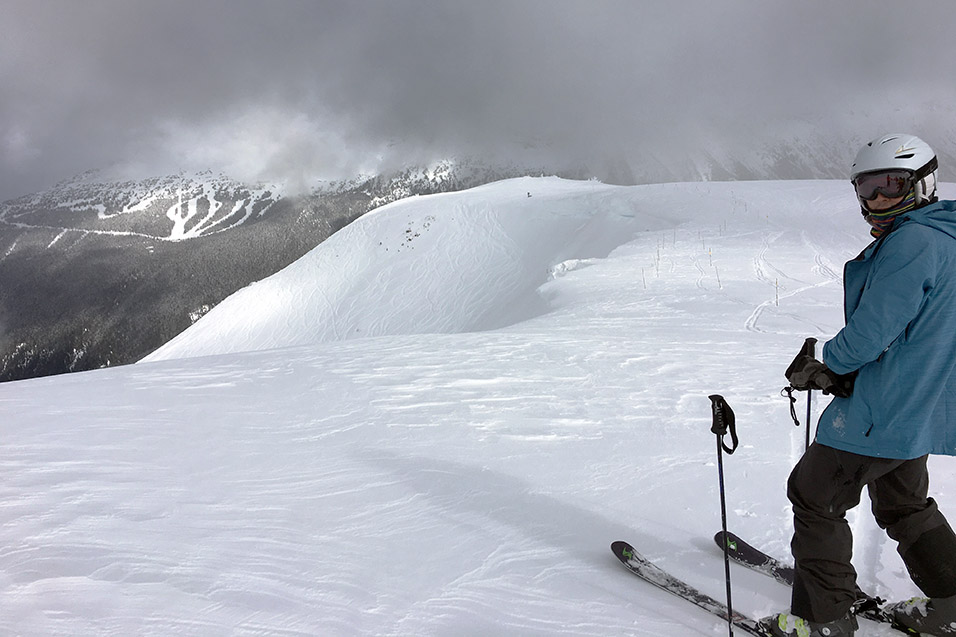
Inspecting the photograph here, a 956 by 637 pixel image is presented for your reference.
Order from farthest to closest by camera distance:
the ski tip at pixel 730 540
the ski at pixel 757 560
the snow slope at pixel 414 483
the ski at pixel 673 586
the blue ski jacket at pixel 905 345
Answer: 1. the ski tip at pixel 730 540
2. the ski at pixel 757 560
3. the snow slope at pixel 414 483
4. the ski at pixel 673 586
5. the blue ski jacket at pixel 905 345

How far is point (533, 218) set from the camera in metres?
29.1

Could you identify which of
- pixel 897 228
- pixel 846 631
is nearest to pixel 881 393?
pixel 897 228

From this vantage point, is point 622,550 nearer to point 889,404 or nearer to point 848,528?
point 848,528

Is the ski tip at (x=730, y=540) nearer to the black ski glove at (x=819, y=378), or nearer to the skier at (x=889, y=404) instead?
the skier at (x=889, y=404)

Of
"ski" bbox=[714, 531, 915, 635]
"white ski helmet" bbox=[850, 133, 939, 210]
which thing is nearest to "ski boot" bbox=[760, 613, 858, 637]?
"ski" bbox=[714, 531, 915, 635]

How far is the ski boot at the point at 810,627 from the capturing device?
232cm

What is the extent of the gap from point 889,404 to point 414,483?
3224 millimetres

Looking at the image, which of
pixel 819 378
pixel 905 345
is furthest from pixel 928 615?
pixel 905 345

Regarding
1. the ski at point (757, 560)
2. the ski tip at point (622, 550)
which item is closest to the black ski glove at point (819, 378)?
the ski at point (757, 560)

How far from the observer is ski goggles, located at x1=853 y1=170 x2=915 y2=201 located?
224 cm

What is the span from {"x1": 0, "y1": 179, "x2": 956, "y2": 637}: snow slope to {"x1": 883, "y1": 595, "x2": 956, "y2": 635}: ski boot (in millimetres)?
125

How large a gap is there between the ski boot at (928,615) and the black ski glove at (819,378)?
1036 mm

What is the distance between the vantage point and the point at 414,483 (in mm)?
4180

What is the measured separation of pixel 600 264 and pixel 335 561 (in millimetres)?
16111
